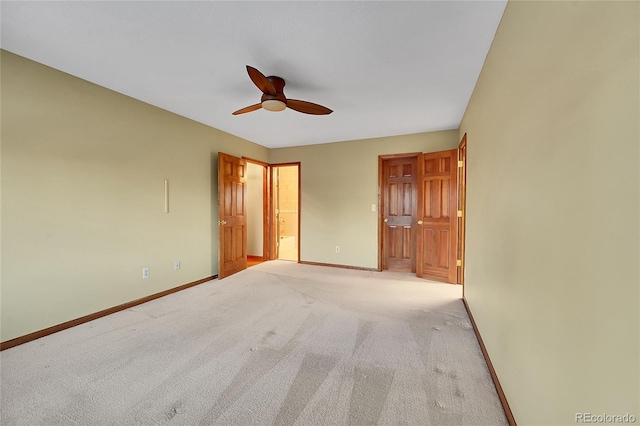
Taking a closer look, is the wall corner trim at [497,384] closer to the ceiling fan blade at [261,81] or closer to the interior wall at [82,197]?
the ceiling fan blade at [261,81]

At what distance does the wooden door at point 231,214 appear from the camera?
13.6ft

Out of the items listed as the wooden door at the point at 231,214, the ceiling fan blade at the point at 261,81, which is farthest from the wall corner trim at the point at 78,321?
the ceiling fan blade at the point at 261,81

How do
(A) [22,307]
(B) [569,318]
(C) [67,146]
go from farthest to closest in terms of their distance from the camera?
(C) [67,146], (A) [22,307], (B) [569,318]

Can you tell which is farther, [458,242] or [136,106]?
[458,242]

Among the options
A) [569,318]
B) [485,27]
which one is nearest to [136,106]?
[485,27]

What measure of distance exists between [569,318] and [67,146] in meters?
3.78

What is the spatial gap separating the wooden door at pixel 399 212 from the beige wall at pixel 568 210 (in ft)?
9.62

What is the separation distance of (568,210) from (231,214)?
421 centimetres

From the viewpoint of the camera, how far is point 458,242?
3887 millimetres

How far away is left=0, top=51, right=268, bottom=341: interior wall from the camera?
7.24 feet

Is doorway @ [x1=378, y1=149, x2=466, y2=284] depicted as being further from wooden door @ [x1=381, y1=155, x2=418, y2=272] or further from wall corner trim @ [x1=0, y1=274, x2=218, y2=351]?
wall corner trim @ [x1=0, y1=274, x2=218, y2=351]

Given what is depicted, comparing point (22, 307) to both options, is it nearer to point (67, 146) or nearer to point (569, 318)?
point (67, 146)

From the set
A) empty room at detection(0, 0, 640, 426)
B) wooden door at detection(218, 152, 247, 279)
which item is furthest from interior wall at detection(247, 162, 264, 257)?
empty room at detection(0, 0, 640, 426)

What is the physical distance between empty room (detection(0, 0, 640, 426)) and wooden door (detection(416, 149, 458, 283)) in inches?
1.3
